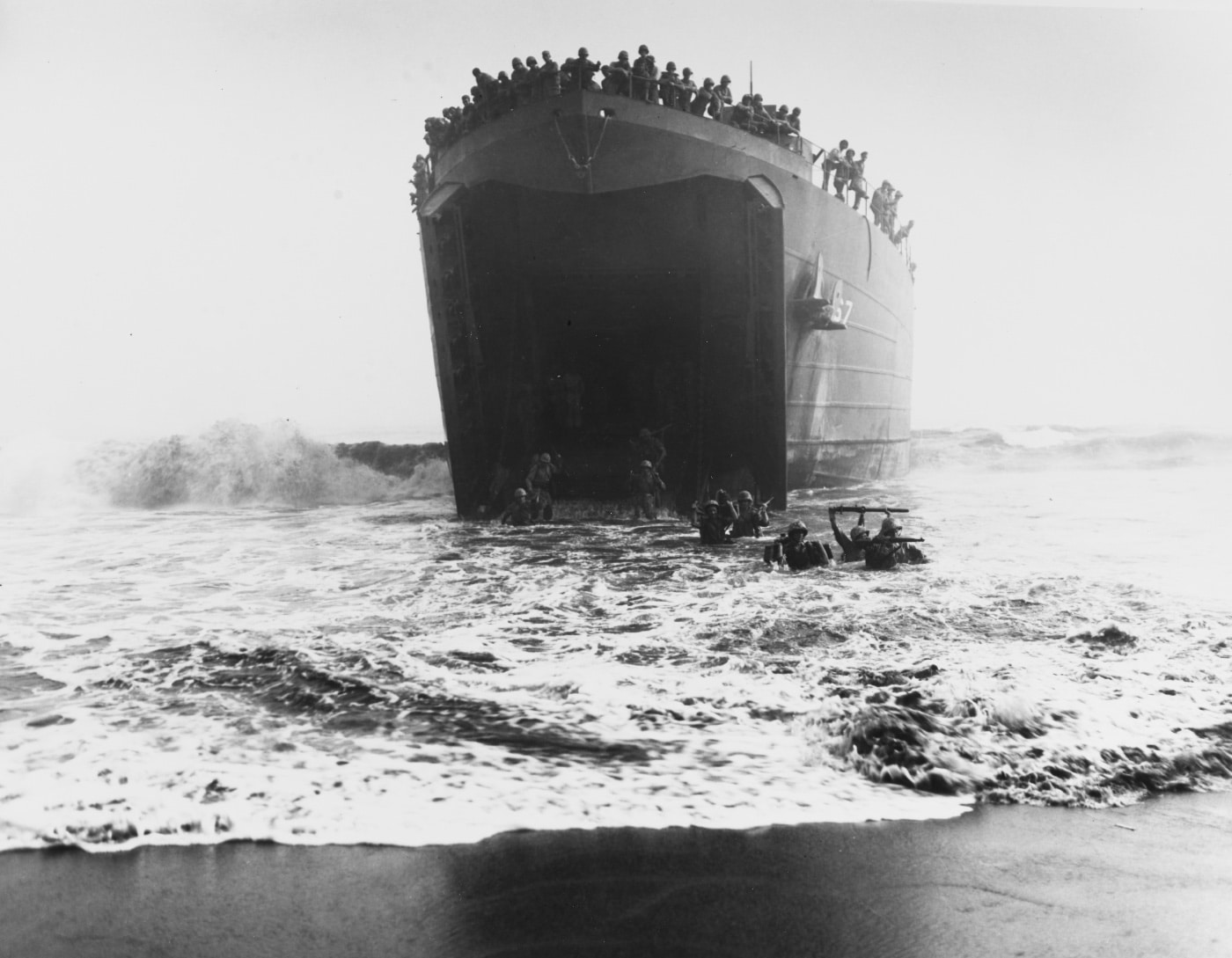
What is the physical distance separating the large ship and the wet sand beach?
7.47 meters

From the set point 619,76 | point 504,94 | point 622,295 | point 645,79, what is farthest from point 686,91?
point 622,295

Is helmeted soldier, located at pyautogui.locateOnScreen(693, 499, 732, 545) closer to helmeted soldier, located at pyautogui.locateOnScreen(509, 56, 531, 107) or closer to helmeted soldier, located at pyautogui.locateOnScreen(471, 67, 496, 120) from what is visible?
helmeted soldier, located at pyautogui.locateOnScreen(509, 56, 531, 107)

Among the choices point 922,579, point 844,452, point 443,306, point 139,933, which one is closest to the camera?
point 139,933

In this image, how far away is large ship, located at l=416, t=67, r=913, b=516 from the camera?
31.3 ft

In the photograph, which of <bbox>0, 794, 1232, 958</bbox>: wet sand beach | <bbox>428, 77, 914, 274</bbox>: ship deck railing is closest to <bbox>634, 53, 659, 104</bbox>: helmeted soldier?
<bbox>428, 77, 914, 274</bbox>: ship deck railing

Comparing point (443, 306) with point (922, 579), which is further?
point (443, 306)

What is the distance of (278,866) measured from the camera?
3.08 meters

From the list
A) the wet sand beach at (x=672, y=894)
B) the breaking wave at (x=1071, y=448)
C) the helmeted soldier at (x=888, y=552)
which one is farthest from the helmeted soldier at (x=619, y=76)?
the wet sand beach at (x=672, y=894)

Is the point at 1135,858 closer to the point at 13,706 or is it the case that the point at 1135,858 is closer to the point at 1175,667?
the point at 1175,667

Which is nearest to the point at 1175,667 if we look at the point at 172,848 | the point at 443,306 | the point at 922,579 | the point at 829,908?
the point at 922,579

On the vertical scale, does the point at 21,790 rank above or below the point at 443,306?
below

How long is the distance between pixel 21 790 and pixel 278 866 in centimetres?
149

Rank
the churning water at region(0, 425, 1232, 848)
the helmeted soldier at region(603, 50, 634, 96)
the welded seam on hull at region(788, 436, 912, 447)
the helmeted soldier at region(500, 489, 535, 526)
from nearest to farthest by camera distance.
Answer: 1. the churning water at region(0, 425, 1232, 848)
2. the helmeted soldier at region(603, 50, 634, 96)
3. the helmeted soldier at region(500, 489, 535, 526)
4. the welded seam on hull at region(788, 436, 912, 447)

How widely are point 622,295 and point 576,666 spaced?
6.36 m
